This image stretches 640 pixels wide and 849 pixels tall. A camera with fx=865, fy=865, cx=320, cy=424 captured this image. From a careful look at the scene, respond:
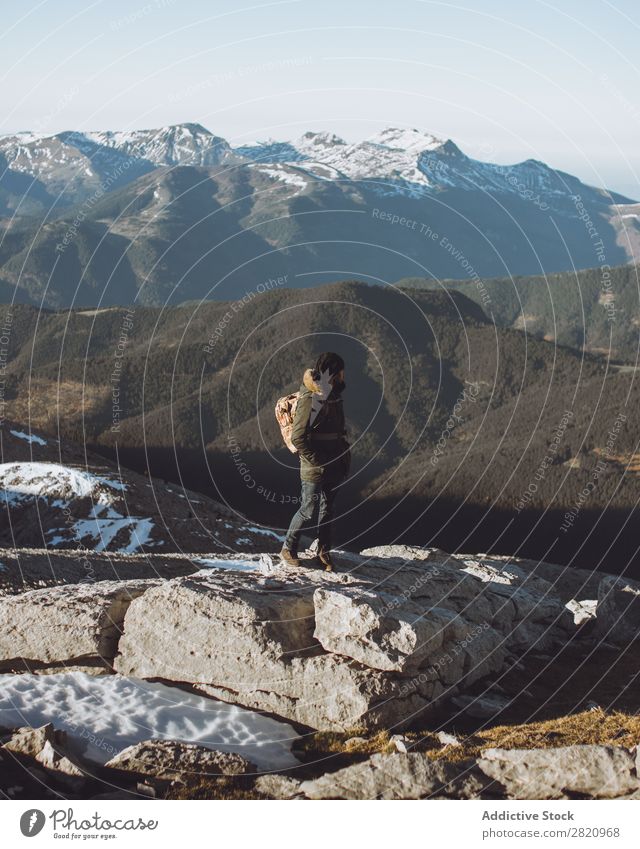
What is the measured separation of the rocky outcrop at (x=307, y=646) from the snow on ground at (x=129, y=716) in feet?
2.17

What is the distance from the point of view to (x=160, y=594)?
74.3 feet

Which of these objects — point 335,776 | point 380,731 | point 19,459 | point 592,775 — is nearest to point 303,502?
point 380,731

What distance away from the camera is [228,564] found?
37.5m

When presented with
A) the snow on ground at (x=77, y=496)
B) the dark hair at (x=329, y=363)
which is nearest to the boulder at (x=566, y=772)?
the dark hair at (x=329, y=363)

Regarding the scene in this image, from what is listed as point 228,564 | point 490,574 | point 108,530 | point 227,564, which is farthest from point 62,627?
point 108,530

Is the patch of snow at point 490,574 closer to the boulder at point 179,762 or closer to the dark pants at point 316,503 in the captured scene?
the dark pants at point 316,503

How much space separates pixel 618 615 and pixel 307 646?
1325 centimetres

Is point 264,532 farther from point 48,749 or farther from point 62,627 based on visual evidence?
point 48,749

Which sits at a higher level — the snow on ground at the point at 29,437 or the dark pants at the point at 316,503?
the dark pants at the point at 316,503

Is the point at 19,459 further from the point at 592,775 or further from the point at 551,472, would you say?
the point at 592,775

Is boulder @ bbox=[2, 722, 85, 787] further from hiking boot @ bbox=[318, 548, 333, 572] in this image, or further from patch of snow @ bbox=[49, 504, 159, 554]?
patch of snow @ bbox=[49, 504, 159, 554]

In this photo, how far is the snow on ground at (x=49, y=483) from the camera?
3922 inches

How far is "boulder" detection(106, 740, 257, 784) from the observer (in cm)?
1738

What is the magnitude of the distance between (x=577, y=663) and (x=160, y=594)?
12.7m
